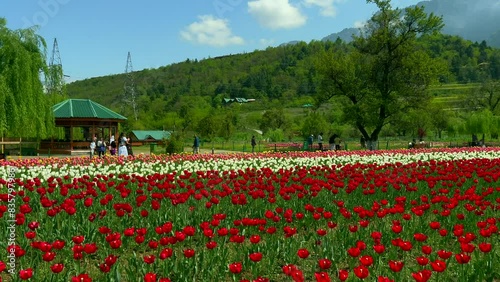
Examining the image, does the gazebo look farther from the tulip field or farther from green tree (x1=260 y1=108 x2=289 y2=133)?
green tree (x1=260 y1=108 x2=289 y2=133)

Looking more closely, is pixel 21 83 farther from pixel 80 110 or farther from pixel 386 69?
pixel 386 69

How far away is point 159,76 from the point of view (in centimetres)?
17125

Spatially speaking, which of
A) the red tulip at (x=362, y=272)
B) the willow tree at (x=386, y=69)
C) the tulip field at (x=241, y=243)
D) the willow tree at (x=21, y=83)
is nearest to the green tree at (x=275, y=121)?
the willow tree at (x=386, y=69)

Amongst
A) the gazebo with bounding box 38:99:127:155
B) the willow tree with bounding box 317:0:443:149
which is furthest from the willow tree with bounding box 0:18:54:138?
the willow tree with bounding box 317:0:443:149

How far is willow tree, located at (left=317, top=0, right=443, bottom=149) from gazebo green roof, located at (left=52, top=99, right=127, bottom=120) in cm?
1692

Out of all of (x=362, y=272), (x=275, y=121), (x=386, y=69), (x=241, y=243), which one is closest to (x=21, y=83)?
(x=241, y=243)

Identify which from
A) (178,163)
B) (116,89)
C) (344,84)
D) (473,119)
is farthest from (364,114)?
(116,89)

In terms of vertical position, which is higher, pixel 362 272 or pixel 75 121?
pixel 75 121

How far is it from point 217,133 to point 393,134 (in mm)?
33279

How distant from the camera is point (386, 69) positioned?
1410 inches

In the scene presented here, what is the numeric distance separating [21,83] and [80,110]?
15.8 meters

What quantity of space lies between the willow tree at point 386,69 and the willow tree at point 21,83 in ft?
70.1

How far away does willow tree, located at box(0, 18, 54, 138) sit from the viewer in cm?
1953

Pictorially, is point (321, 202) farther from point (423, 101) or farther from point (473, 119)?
point (473, 119)
